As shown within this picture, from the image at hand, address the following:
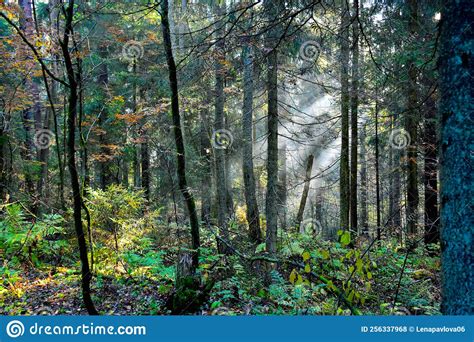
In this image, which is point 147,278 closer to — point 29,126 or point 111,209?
point 111,209

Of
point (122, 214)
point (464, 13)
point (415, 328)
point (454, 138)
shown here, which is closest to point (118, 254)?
point (122, 214)

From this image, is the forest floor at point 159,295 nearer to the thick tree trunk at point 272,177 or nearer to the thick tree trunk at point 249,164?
the thick tree trunk at point 272,177

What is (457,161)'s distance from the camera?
2.38 metres

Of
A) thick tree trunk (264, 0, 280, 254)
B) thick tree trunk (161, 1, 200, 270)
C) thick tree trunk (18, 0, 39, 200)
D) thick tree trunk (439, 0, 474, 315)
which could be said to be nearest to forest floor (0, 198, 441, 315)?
thick tree trunk (161, 1, 200, 270)

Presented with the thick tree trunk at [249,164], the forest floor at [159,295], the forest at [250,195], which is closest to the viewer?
the forest at [250,195]

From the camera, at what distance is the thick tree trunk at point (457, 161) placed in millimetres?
2328

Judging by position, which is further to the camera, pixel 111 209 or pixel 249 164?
pixel 249 164

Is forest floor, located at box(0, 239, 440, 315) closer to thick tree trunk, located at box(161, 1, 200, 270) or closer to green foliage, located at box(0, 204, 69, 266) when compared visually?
green foliage, located at box(0, 204, 69, 266)

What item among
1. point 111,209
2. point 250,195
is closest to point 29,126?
point 111,209

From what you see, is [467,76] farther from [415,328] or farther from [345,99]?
[345,99]

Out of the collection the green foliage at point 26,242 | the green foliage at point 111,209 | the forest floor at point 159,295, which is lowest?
the forest floor at point 159,295

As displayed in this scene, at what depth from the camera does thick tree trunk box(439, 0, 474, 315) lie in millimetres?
2328

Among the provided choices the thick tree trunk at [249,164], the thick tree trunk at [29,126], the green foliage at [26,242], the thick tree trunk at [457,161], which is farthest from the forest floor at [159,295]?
the thick tree trunk at [29,126]

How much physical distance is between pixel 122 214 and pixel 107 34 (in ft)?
27.3
